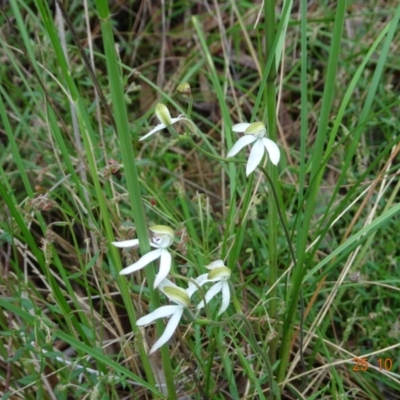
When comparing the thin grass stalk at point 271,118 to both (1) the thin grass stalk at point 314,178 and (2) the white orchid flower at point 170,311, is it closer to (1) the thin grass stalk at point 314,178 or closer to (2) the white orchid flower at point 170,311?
(1) the thin grass stalk at point 314,178

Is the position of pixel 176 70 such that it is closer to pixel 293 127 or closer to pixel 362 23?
pixel 293 127
